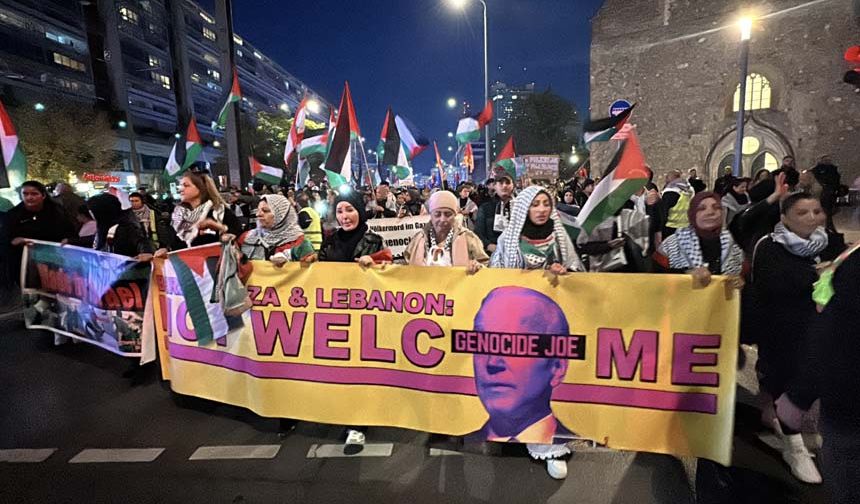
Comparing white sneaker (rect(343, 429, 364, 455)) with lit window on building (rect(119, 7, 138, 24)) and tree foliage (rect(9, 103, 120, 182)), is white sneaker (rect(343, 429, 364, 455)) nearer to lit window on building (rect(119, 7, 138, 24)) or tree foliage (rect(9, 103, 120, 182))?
tree foliage (rect(9, 103, 120, 182))

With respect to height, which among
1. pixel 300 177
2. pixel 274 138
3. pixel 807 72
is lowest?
pixel 300 177

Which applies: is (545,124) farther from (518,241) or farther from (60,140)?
(518,241)

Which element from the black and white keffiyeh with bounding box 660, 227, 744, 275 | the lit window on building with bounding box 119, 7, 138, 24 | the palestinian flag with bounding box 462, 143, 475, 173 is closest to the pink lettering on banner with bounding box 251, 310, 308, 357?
the black and white keffiyeh with bounding box 660, 227, 744, 275

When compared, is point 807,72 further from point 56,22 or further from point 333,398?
point 56,22

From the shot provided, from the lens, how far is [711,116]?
2298 cm

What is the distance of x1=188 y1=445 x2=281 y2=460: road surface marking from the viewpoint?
3.47 meters

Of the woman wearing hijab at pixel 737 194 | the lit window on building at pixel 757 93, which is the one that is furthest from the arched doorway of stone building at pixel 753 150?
the woman wearing hijab at pixel 737 194

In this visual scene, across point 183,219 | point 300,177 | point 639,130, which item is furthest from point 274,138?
point 183,219

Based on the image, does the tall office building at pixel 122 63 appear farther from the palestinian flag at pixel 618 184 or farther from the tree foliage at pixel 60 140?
the palestinian flag at pixel 618 184

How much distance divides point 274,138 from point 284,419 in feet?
190

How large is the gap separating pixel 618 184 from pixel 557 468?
238cm

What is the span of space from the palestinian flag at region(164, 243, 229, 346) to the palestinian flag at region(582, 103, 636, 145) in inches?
166

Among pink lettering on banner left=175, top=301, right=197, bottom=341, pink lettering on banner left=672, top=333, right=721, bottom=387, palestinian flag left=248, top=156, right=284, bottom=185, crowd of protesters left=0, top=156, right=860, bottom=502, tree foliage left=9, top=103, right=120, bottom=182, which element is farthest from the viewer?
tree foliage left=9, top=103, right=120, bottom=182

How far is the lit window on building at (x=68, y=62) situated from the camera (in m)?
42.9
